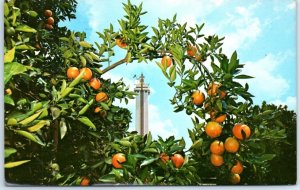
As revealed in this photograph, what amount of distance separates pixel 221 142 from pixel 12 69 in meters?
0.66

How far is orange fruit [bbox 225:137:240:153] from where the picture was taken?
1551 millimetres

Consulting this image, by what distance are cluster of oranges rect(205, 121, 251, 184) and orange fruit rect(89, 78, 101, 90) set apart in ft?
1.17

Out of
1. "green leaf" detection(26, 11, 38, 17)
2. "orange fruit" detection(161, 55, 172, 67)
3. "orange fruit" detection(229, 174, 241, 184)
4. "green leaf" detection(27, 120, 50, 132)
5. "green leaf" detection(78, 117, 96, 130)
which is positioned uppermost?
"green leaf" detection(26, 11, 38, 17)

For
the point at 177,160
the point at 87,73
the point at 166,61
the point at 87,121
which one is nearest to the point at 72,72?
the point at 87,73

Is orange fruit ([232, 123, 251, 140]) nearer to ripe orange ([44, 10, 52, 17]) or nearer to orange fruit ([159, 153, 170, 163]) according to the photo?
orange fruit ([159, 153, 170, 163])

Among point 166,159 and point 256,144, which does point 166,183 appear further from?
point 256,144

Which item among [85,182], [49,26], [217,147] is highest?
[49,26]

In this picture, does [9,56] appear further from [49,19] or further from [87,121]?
[87,121]

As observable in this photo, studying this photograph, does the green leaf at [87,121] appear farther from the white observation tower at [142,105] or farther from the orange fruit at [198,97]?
the orange fruit at [198,97]

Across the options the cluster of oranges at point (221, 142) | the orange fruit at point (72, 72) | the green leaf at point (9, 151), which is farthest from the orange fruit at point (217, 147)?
the green leaf at point (9, 151)

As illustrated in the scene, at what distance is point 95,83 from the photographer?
156 centimetres

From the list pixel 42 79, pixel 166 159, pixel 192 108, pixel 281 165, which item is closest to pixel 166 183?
pixel 166 159

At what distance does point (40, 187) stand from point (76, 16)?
54cm

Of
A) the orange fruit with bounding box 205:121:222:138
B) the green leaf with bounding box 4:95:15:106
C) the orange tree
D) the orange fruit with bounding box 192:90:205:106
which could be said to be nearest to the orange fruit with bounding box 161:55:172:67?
the orange tree
